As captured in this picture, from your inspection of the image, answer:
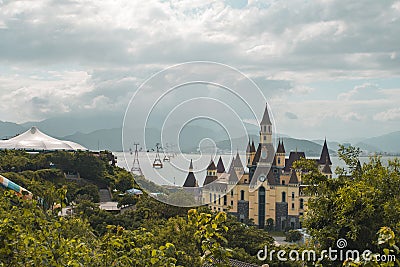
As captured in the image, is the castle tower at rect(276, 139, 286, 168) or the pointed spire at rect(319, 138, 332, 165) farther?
the pointed spire at rect(319, 138, 332, 165)

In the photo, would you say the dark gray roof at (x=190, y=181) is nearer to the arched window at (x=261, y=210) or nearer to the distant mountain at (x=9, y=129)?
the arched window at (x=261, y=210)

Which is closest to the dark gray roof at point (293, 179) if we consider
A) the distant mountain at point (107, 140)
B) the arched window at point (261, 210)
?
the arched window at point (261, 210)

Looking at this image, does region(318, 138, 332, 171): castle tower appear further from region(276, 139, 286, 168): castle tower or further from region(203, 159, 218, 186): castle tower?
region(203, 159, 218, 186): castle tower

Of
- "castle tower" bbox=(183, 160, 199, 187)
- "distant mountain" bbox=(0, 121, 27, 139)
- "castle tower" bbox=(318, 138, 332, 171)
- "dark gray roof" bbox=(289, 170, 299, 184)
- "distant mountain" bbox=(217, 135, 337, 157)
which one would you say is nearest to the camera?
"distant mountain" bbox=(217, 135, 337, 157)

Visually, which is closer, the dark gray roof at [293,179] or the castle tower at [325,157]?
the dark gray roof at [293,179]

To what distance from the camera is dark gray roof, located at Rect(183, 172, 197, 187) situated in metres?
10.9

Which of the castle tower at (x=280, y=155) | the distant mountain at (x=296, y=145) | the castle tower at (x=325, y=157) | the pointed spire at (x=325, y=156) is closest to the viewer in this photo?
the distant mountain at (x=296, y=145)

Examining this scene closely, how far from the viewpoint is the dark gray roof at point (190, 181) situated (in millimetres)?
10898

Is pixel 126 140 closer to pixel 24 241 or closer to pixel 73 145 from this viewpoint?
pixel 24 241

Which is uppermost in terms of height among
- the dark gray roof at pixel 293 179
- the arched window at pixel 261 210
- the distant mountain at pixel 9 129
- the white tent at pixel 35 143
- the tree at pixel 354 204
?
the distant mountain at pixel 9 129

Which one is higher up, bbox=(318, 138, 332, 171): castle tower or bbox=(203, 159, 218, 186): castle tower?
bbox=(318, 138, 332, 171): castle tower

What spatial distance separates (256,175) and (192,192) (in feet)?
54.9

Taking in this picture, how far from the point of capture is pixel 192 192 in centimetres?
1120

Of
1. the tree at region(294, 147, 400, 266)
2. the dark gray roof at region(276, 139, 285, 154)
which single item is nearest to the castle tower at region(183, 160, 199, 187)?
the tree at region(294, 147, 400, 266)
